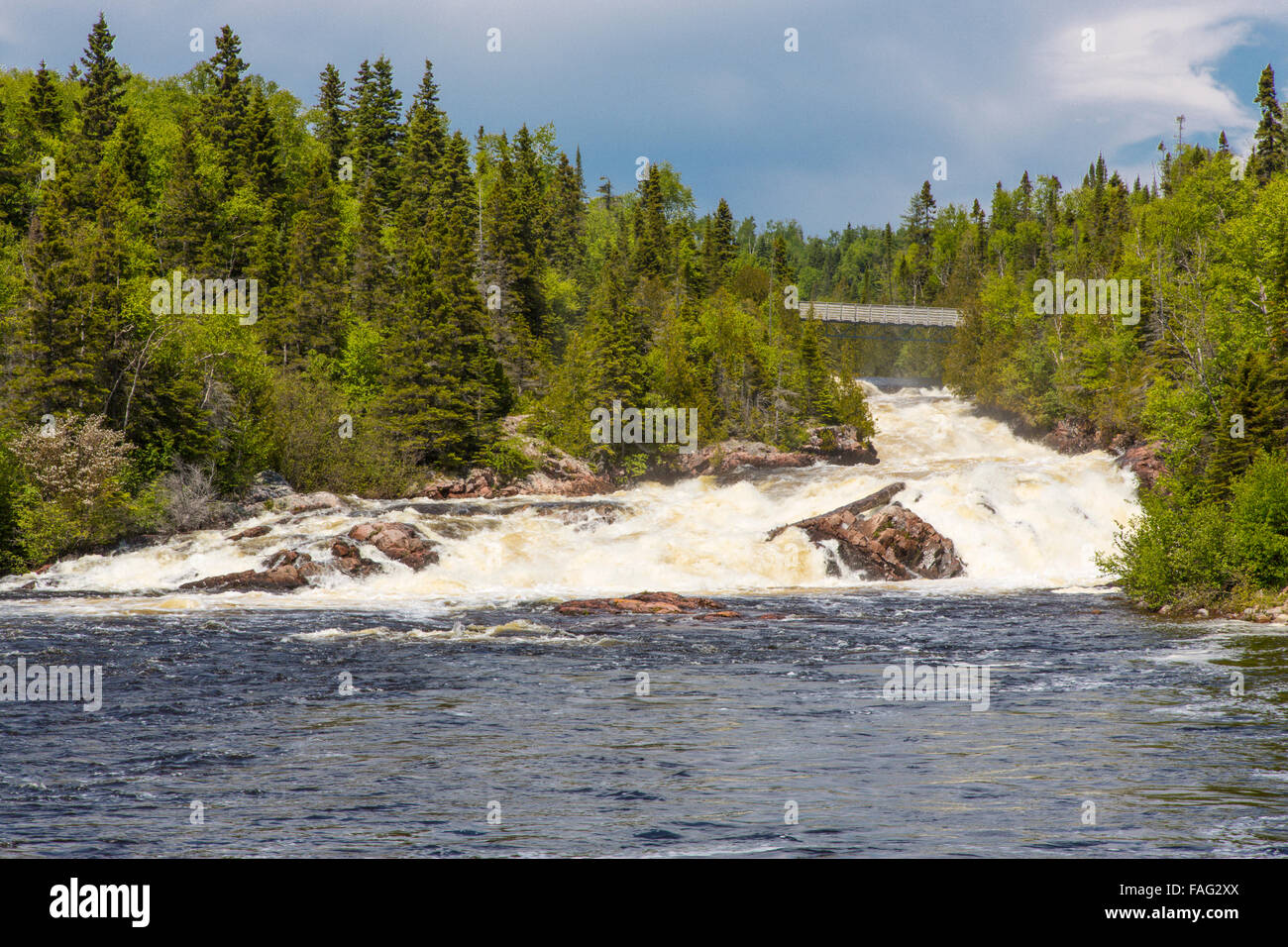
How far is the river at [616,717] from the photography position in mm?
12812

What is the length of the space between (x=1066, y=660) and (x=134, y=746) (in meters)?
19.2

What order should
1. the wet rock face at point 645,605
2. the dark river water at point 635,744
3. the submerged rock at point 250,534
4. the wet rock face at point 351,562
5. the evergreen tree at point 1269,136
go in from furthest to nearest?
the evergreen tree at point 1269,136, the submerged rock at point 250,534, the wet rock face at point 351,562, the wet rock face at point 645,605, the dark river water at point 635,744

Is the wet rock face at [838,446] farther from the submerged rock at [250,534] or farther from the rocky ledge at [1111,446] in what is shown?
the submerged rock at [250,534]

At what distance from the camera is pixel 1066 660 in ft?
82.7

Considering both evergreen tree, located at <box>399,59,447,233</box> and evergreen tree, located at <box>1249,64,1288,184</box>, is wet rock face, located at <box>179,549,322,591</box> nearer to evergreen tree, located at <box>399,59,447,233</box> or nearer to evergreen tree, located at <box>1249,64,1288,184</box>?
evergreen tree, located at <box>399,59,447,233</box>

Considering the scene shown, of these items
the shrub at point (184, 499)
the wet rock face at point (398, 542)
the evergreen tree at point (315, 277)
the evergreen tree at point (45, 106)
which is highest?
the evergreen tree at point (45, 106)

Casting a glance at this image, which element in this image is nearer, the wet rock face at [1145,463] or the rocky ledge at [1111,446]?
the wet rock face at [1145,463]

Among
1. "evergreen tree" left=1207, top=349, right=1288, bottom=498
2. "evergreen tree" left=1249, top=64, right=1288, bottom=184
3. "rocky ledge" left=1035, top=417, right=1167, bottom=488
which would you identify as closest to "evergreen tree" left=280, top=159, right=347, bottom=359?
"rocky ledge" left=1035, top=417, right=1167, bottom=488

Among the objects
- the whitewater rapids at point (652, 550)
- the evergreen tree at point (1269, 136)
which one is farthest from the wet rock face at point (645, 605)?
the evergreen tree at point (1269, 136)

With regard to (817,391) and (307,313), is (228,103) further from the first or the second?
(817,391)

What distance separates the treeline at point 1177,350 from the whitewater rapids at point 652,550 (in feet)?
12.0

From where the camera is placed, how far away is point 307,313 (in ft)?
230

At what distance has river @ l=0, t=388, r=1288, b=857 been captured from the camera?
42.0 ft

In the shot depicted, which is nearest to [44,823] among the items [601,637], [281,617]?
[601,637]
